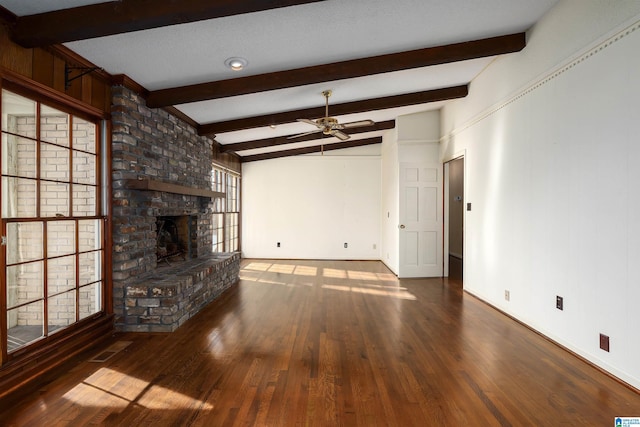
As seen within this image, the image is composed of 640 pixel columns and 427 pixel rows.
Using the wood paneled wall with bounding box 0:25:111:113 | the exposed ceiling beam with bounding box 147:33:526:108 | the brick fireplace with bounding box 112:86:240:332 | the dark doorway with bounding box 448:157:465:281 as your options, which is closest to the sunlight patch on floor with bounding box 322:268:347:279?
the brick fireplace with bounding box 112:86:240:332

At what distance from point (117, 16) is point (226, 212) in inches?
214

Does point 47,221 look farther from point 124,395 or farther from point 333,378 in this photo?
point 333,378

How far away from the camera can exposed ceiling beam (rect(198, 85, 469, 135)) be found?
197 inches

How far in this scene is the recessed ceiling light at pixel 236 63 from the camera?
3234 mm

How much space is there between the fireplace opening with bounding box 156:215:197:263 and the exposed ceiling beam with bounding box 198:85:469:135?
4.69 feet

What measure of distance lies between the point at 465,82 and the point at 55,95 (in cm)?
494

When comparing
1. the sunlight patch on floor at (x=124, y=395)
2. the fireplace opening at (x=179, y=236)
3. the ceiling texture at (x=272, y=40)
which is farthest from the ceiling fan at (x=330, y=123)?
the sunlight patch on floor at (x=124, y=395)

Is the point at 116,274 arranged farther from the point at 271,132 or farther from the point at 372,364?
the point at 271,132

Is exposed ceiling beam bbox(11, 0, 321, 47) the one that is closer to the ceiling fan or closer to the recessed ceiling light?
the recessed ceiling light

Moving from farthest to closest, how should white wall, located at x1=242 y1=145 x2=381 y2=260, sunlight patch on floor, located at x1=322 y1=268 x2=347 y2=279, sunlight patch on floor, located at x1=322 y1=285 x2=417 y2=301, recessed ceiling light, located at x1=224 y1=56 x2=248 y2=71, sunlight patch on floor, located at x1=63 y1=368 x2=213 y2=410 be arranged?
white wall, located at x1=242 y1=145 x2=381 y2=260 < sunlight patch on floor, located at x1=322 y1=268 x2=347 y2=279 < sunlight patch on floor, located at x1=322 y1=285 x2=417 y2=301 < recessed ceiling light, located at x1=224 y1=56 x2=248 y2=71 < sunlight patch on floor, located at x1=63 y1=368 x2=213 y2=410

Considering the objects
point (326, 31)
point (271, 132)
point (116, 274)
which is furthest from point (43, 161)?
point (271, 132)

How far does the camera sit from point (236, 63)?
329 cm

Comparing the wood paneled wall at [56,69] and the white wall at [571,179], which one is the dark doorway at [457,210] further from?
the wood paneled wall at [56,69]

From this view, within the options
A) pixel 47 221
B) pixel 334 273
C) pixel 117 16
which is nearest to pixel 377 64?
pixel 117 16
